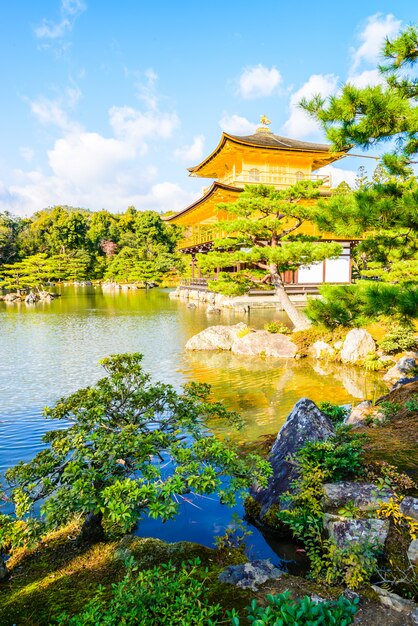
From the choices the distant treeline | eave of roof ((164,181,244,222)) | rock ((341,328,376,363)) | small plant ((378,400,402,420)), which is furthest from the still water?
the distant treeline

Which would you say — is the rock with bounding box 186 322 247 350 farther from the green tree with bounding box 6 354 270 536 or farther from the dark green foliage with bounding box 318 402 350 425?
the green tree with bounding box 6 354 270 536

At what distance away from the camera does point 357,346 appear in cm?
1137

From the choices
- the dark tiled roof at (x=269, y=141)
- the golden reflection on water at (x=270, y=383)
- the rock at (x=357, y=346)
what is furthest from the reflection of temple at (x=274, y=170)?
the golden reflection on water at (x=270, y=383)

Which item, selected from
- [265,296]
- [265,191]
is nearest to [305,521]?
[265,191]

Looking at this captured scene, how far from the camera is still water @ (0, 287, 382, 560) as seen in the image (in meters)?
5.75

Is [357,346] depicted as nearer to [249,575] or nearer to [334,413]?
[334,413]

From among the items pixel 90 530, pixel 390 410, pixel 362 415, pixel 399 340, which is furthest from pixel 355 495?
pixel 399 340

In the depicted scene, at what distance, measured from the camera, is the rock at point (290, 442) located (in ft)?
12.6

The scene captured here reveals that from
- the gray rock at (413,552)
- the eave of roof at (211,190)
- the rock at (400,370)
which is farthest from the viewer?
the eave of roof at (211,190)

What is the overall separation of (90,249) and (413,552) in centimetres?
4971

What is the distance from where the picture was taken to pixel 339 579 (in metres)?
2.71

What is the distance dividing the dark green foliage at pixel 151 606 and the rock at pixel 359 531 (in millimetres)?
1024

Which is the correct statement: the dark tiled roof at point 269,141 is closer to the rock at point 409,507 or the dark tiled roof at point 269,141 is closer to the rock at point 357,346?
the rock at point 357,346

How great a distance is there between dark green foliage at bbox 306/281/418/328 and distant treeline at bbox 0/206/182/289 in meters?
33.5
